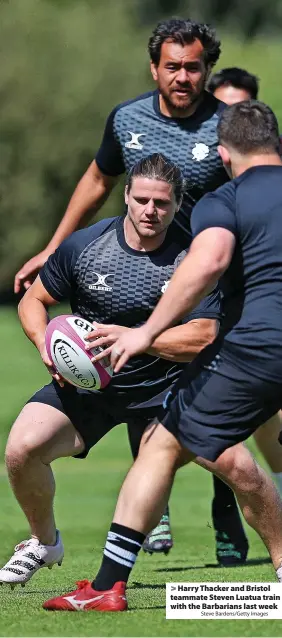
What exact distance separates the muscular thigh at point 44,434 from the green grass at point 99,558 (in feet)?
2.24

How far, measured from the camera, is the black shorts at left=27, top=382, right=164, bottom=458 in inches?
259

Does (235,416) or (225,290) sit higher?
(225,290)

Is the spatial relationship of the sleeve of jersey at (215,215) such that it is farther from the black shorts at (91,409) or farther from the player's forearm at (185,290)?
the black shorts at (91,409)

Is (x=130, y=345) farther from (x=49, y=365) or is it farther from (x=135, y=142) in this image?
(x=135, y=142)

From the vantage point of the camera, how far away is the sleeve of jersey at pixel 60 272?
6.48 metres

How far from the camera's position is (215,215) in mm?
5152

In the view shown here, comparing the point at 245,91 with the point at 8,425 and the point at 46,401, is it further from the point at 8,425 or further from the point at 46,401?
the point at 8,425

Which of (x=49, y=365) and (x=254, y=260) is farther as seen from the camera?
(x=49, y=365)

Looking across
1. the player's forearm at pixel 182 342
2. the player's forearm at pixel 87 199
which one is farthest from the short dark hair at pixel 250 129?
the player's forearm at pixel 87 199

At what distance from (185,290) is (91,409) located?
5.48 ft

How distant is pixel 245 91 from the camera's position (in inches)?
349

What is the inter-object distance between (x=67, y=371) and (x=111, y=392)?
1.62 ft

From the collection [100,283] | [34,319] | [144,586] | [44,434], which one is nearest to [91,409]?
[44,434]

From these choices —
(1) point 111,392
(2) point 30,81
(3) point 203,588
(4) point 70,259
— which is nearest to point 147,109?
(4) point 70,259
